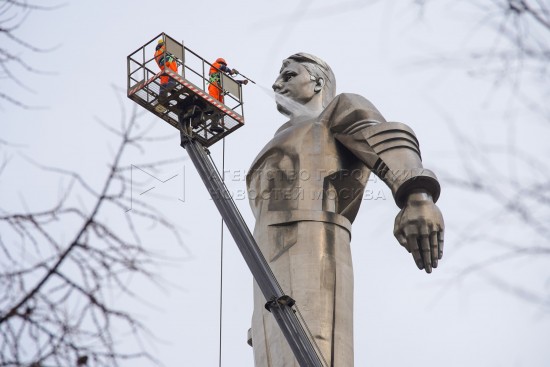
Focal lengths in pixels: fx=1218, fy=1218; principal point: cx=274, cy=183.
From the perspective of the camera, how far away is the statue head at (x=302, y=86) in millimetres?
12883

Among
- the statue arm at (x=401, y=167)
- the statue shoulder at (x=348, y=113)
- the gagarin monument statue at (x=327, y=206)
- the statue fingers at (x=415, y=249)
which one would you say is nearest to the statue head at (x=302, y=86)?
the gagarin monument statue at (x=327, y=206)

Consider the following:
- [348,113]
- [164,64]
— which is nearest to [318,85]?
[348,113]

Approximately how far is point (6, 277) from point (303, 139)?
21.6 feet

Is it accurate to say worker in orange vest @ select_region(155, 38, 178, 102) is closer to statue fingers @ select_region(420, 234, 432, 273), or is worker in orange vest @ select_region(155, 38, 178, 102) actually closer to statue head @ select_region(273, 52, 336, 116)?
statue head @ select_region(273, 52, 336, 116)

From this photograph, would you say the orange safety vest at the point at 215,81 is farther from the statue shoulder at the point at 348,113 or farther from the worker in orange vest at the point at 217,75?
the statue shoulder at the point at 348,113

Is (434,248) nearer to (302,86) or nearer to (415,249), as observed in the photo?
(415,249)

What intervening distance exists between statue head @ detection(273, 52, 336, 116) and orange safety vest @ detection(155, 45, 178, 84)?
1.42 meters

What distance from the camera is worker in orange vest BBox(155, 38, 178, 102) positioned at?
38.2 ft

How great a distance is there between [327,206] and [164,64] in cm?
211

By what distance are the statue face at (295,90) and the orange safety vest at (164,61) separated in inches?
56.1

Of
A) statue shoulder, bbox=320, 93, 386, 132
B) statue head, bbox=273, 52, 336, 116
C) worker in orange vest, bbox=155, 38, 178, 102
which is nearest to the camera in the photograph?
worker in orange vest, bbox=155, 38, 178, 102

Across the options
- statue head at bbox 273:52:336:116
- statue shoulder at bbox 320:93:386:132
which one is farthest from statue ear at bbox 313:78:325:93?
statue shoulder at bbox 320:93:386:132

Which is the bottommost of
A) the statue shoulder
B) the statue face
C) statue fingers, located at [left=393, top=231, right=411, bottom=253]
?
statue fingers, located at [left=393, top=231, right=411, bottom=253]

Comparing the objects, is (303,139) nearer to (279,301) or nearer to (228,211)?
(228,211)
